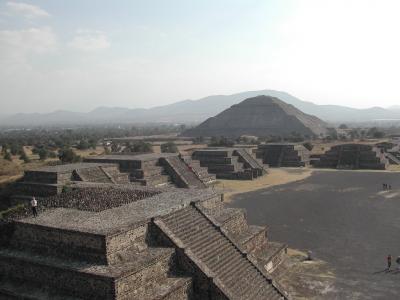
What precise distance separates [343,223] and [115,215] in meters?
14.6

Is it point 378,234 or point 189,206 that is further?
point 378,234

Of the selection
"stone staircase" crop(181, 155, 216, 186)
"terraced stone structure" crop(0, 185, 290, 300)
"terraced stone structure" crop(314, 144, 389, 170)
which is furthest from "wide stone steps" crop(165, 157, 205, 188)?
"terraced stone structure" crop(314, 144, 389, 170)

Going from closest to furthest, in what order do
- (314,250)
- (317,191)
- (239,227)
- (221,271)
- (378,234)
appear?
(221,271) < (239,227) < (314,250) < (378,234) < (317,191)

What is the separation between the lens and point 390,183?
3847cm

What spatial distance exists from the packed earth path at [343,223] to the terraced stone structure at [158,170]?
158 inches

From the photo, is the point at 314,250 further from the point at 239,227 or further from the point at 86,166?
the point at 86,166

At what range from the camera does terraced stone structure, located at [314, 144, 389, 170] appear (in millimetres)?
50375

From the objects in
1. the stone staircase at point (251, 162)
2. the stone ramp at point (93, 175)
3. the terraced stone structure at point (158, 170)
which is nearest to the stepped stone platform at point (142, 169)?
the terraced stone structure at point (158, 170)

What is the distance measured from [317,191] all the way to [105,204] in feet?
76.8

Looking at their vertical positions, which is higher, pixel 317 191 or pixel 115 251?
pixel 115 251

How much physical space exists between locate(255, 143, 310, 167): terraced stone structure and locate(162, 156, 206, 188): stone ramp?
74.1 feet

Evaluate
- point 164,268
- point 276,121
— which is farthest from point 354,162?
point 276,121

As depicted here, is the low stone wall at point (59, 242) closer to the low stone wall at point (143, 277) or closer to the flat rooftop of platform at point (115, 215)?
the flat rooftop of platform at point (115, 215)

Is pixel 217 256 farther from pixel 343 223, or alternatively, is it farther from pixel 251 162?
pixel 251 162
